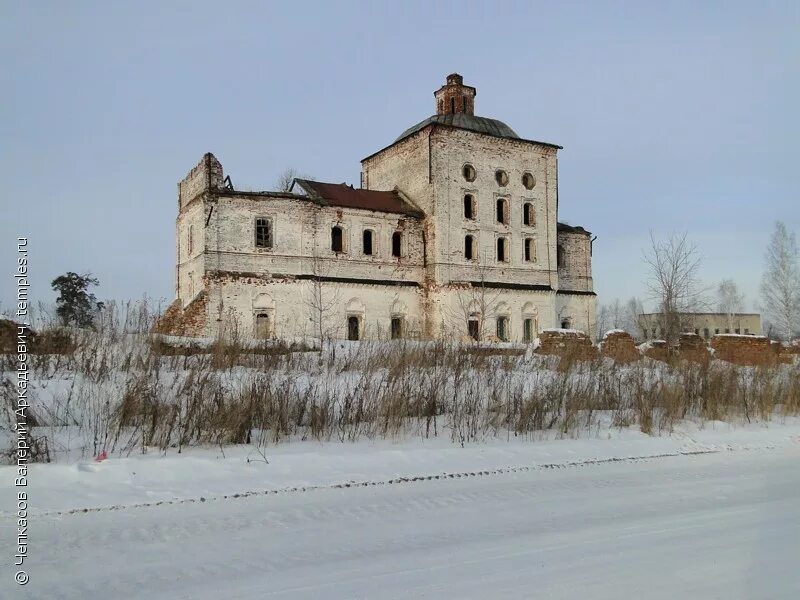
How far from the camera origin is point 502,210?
3431cm

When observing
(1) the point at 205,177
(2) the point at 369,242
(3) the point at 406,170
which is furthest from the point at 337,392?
(3) the point at 406,170

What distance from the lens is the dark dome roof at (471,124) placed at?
3450cm

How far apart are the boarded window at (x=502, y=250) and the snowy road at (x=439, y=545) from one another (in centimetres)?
2730

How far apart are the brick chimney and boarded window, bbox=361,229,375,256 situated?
9406 millimetres

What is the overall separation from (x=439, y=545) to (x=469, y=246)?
2888cm

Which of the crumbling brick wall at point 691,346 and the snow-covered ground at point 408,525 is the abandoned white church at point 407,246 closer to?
the crumbling brick wall at point 691,346

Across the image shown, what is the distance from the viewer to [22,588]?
155 inches

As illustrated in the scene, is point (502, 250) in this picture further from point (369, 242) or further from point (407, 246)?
point (369, 242)

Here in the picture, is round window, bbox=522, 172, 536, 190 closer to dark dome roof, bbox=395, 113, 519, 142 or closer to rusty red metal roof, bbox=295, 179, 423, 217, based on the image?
dark dome roof, bbox=395, 113, 519, 142

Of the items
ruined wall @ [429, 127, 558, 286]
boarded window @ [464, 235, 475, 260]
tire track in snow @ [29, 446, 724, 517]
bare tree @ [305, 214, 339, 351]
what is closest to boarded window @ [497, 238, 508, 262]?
ruined wall @ [429, 127, 558, 286]

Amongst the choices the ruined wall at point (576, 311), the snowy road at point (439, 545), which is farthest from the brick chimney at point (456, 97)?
the snowy road at point (439, 545)

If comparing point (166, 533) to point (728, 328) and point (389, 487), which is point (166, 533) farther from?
point (728, 328)

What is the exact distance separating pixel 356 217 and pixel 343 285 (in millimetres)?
3440

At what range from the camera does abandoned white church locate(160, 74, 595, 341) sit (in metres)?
28.0
